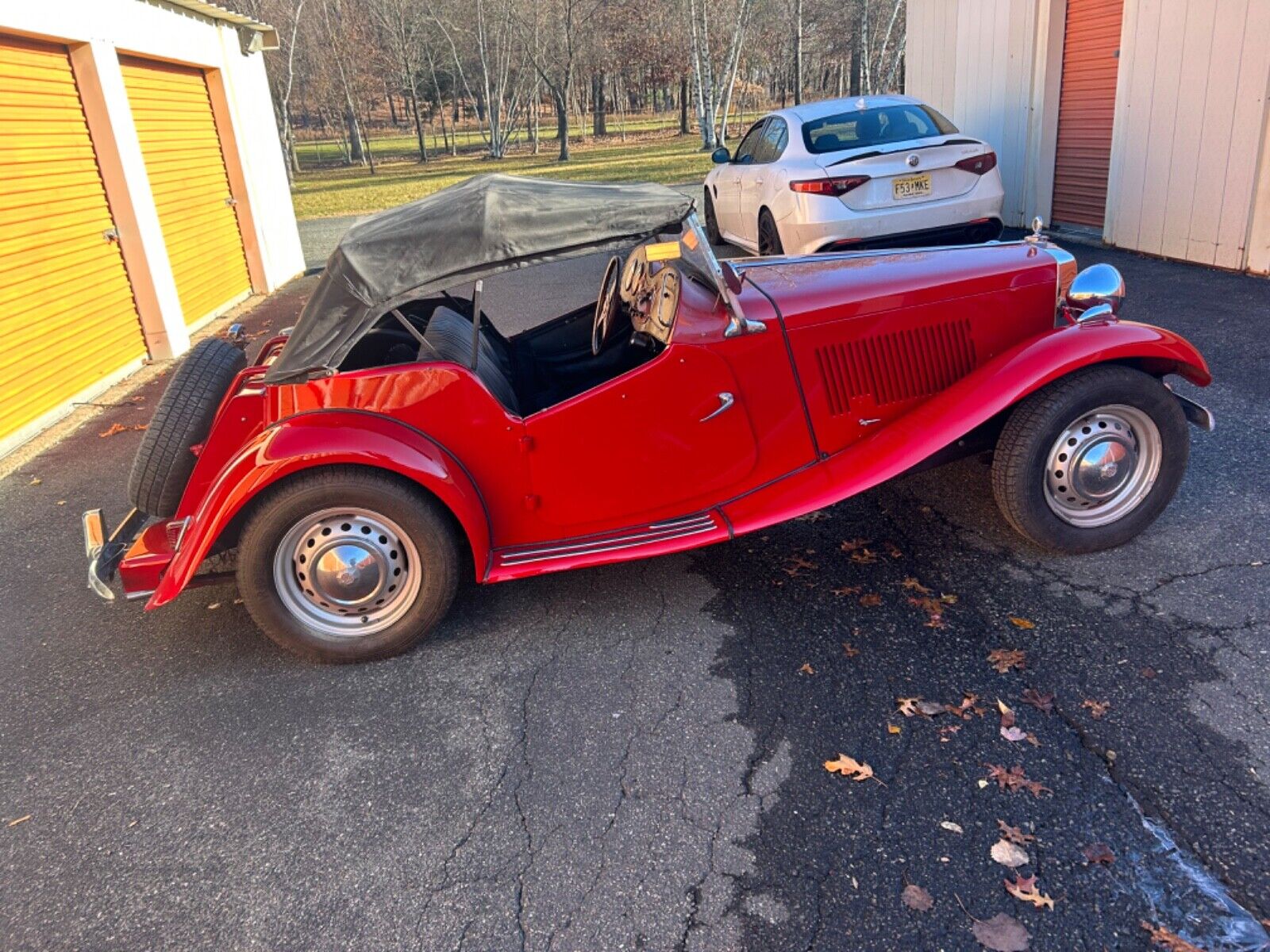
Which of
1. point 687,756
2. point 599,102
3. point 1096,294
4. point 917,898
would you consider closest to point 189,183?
point 1096,294

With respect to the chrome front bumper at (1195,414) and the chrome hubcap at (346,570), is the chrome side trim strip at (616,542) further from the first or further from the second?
the chrome front bumper at (1195,414)

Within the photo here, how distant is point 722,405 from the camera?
358 cm

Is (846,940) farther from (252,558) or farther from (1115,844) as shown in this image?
(252,558)

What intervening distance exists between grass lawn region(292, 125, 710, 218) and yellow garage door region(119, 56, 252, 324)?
5464 millimetres

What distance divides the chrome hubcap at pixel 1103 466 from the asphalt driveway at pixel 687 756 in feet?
0.72

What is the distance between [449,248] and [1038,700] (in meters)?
2.69

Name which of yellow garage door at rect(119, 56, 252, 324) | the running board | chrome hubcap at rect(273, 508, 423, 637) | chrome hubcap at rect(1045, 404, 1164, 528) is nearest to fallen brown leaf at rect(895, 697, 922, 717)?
the running board

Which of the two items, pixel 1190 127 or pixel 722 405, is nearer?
pixel 722 405

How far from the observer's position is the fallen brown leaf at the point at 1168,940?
2.13 metres

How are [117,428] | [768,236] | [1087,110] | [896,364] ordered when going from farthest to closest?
1. [1087,110]
2. [768,236]
3. [117,428]
4. [896,364]

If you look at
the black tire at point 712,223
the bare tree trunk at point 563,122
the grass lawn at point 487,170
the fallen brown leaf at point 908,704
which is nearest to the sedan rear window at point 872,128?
the black tire at point 712,223

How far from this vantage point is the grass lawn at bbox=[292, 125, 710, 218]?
22.4 meters

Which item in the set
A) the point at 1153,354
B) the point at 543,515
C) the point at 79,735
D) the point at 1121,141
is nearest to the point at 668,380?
the point at 543,515

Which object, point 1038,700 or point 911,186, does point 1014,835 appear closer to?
point 1038,700
